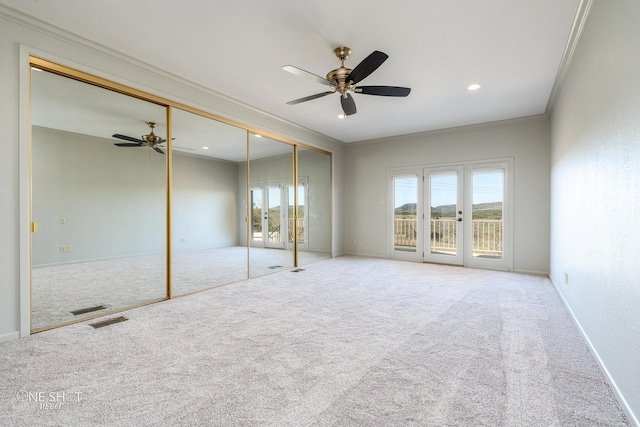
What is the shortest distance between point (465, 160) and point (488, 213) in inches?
44.0

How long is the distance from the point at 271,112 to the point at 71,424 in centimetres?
442

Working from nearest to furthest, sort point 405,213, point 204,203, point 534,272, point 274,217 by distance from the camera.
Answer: point 204,203
point 534,272
point 274,217
point 405,213

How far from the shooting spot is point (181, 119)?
3916mm

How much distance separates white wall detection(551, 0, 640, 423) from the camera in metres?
1.60

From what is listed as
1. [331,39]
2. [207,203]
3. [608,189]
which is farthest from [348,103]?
[207,203]

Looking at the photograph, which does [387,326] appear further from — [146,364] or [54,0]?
[54,0]

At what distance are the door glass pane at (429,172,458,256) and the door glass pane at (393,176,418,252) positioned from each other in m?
0.35

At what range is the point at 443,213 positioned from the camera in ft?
19.8

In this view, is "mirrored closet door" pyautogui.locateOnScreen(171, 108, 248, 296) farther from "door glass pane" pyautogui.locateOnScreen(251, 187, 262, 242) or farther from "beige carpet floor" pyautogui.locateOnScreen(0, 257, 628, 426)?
"beige carpet floor" pyautogui.locateOnScreen(0, 257, 628, 426)

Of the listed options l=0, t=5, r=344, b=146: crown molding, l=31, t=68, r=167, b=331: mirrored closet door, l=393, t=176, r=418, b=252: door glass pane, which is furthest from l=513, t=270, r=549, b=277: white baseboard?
l=31, t=68, r=167, b=331: mirrored closet door

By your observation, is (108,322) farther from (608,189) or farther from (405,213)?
(405,213)

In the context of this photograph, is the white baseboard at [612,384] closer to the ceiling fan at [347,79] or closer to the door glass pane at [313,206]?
the ceiling fan at [347,79]

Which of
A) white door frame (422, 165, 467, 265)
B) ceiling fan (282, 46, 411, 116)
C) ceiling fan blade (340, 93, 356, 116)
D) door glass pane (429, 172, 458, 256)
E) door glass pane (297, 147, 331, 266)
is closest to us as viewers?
ceiling fan (282, 46, 411, 116)

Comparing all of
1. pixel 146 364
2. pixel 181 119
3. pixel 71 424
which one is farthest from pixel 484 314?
pixel 181 119
